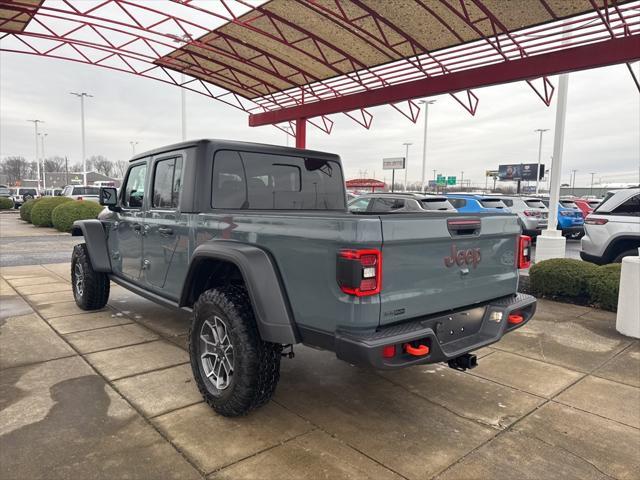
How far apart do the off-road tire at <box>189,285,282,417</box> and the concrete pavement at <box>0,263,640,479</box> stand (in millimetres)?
159

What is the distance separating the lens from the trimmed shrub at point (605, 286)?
20.5ft

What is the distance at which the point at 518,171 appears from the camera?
68188mm

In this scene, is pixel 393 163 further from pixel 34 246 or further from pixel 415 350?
pixel 415 350

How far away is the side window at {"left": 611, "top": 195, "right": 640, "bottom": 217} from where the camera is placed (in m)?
7.42

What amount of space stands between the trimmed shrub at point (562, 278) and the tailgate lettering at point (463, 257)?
4.37 metres

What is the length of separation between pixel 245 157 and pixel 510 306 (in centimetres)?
243

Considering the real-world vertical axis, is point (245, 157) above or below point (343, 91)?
below

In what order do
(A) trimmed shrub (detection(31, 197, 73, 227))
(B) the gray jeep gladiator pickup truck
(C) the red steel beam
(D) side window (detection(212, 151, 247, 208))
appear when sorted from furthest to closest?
(A) trimmed shrub (detection(31, 197, 73, 227)), (C) the red steel beam, (D) side window (detection(212, 151, 247, 208)), (B) the gray jeep gladiator pickup truck

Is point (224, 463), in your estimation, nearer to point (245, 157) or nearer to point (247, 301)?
point (247, 301)

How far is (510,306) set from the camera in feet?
10.8

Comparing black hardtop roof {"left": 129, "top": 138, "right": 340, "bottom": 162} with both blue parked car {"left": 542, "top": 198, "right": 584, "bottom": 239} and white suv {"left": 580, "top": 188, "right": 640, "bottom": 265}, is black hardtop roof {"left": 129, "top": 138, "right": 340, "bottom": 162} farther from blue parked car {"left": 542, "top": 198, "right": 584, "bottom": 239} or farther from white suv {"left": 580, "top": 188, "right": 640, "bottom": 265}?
blue parked car {"left": 542, "top": 198, "right": 584, "bottom": 239}

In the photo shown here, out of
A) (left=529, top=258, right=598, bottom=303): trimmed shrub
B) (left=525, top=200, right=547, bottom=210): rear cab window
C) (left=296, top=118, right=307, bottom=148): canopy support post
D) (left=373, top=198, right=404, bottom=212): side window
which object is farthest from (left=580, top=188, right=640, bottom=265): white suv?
(left=296, top=118, right=307, bottom=148): canopy support post

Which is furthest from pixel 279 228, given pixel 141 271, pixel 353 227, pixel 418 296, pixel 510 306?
pixel 141 271

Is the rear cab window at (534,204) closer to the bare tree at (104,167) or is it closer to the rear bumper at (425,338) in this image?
the rear bumper at (425,338)
